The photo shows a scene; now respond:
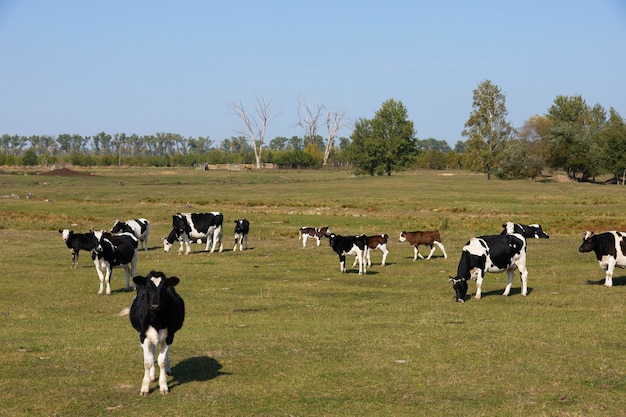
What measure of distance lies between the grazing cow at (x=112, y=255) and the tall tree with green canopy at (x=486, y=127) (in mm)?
111756

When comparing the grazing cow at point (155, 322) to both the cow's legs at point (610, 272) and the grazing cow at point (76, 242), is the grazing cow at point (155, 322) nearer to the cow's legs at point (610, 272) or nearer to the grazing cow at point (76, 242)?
the cow's legs at point (610, 272)

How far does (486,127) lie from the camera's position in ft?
440

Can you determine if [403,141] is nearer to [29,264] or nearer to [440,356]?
[29,264]

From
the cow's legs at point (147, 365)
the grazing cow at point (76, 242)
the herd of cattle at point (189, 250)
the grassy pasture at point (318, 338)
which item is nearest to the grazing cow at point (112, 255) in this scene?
the herd of cattle at point (189, 250)

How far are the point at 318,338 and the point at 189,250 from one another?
20.4m

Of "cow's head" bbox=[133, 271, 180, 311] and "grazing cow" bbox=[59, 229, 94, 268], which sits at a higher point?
"cow's head" bbox=[133, 271, 180, 311]

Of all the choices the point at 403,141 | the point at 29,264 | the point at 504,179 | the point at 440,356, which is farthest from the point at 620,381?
the point at 403,141

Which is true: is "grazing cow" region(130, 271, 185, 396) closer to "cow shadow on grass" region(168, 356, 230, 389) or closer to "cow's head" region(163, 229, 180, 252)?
"cow shadow on grass" region(168, 356, 230, 389)

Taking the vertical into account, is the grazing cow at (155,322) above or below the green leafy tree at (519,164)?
below

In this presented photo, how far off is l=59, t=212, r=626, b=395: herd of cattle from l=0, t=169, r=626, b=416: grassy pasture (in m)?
0.62

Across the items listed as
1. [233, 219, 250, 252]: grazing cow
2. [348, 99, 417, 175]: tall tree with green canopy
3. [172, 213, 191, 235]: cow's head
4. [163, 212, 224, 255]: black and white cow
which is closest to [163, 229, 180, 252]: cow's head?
[163, 212, 224, 255]: black and white cow

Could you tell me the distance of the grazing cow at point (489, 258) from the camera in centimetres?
2222


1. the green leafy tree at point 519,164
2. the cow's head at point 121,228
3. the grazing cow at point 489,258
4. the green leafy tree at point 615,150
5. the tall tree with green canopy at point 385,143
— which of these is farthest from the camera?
the tall tree with green canopy at point 385,143

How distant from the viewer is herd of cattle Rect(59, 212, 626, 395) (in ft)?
40.5
